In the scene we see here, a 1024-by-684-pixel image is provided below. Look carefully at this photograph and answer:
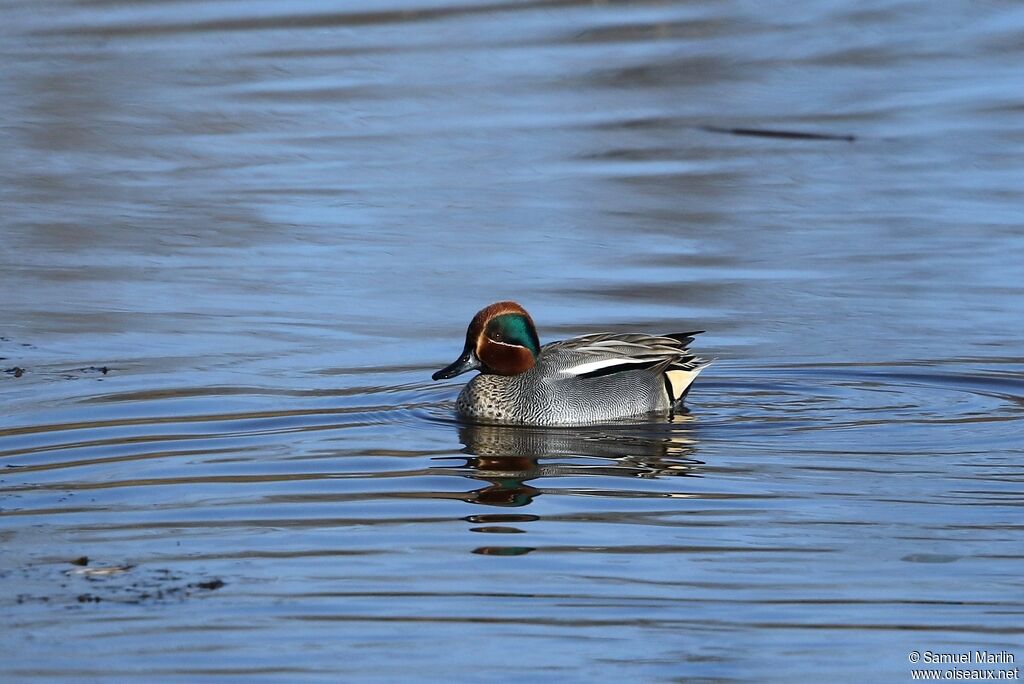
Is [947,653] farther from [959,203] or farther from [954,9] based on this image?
[954,9]

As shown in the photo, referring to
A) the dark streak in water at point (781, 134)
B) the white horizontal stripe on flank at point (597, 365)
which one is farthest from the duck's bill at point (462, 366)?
the dark streak in water at point (781, 134)

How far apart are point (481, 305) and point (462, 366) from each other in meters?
1.73

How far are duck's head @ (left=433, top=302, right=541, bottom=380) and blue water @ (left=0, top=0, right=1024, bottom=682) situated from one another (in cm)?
31

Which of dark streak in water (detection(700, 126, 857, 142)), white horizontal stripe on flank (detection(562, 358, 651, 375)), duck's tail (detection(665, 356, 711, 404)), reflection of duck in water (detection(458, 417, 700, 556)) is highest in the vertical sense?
dark streak in water (detection(700, 126, 857, 142))

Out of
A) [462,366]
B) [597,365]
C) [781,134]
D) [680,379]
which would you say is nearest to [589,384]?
[597,365]

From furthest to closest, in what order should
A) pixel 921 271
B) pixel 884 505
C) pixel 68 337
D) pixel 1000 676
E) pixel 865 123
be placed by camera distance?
1. pixel 865 123
2. pixel 921 271
3. pixel 68 337
4. pixel 884 505
5. pixel 1000 676

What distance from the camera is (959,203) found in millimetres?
13203

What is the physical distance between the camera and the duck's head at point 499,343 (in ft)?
30.6

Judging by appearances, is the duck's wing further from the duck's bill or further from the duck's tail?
the duck's bill

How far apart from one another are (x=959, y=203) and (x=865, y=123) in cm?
278

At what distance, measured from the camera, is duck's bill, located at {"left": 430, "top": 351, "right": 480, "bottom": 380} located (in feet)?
30.5

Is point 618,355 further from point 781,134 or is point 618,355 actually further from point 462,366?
point 781,134

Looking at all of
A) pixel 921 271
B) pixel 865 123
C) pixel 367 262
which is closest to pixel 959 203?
pixel 921 271

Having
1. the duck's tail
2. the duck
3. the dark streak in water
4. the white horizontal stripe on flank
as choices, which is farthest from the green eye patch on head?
the dark streak in water
